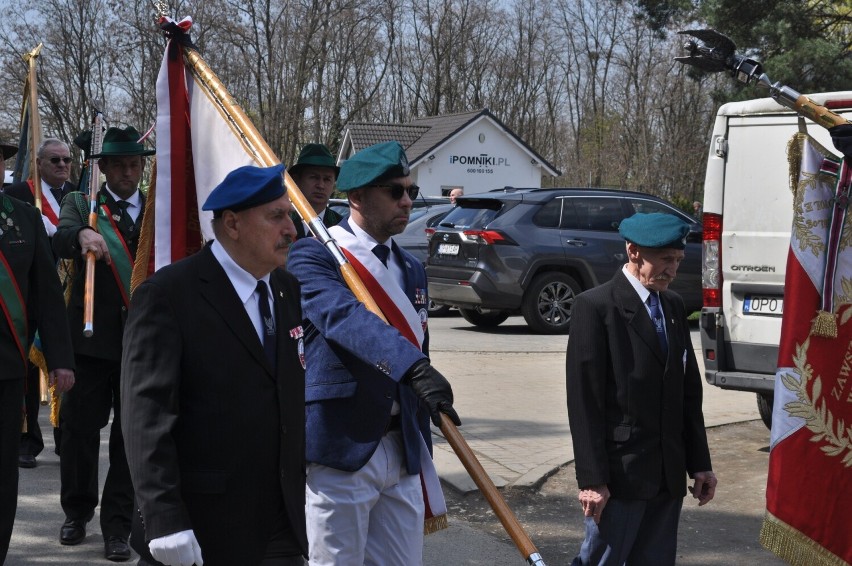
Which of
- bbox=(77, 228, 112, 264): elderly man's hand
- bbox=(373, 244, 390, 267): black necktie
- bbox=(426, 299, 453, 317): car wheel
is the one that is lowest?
bbox=(426, 299, 453, 317): car wheel

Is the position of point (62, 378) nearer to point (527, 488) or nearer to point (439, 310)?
point (527, 488)

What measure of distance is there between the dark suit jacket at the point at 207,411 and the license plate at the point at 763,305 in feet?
17.9

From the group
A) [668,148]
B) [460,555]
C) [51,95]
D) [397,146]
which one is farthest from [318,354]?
[668,148]

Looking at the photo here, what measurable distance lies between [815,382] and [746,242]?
11.8ft

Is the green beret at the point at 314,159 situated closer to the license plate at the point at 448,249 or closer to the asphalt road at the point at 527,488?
the asphalt road at the point at 527,488

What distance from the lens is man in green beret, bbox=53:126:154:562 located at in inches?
229

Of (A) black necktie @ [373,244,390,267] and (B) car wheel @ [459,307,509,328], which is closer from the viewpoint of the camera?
(A) black necktie @ [373,244,390,267]

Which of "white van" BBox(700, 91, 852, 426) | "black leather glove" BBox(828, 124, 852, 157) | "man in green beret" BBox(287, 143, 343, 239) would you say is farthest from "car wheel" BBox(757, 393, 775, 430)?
"black leather glove" BBox(828, 124, 852, 157)

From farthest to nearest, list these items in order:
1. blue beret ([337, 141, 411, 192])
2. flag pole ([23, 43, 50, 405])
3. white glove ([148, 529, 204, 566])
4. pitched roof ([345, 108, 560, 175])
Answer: pitched roof ([345, 108, 560, 175]) < flag pole ([23, 43, 50, 405]) < blue beret ([337, 141, 411, 192]) < white glove ([148, 529, 204, 566])

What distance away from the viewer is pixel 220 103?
4551 millimetres

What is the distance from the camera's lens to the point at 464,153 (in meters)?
49.4

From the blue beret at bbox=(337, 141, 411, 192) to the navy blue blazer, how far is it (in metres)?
0.25

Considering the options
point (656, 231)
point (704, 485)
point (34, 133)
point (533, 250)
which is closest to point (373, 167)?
point (656, 231)

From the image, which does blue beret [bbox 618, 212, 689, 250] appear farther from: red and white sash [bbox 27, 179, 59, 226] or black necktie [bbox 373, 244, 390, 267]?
red and white sash [bbox 27, 179, 59, 226]
